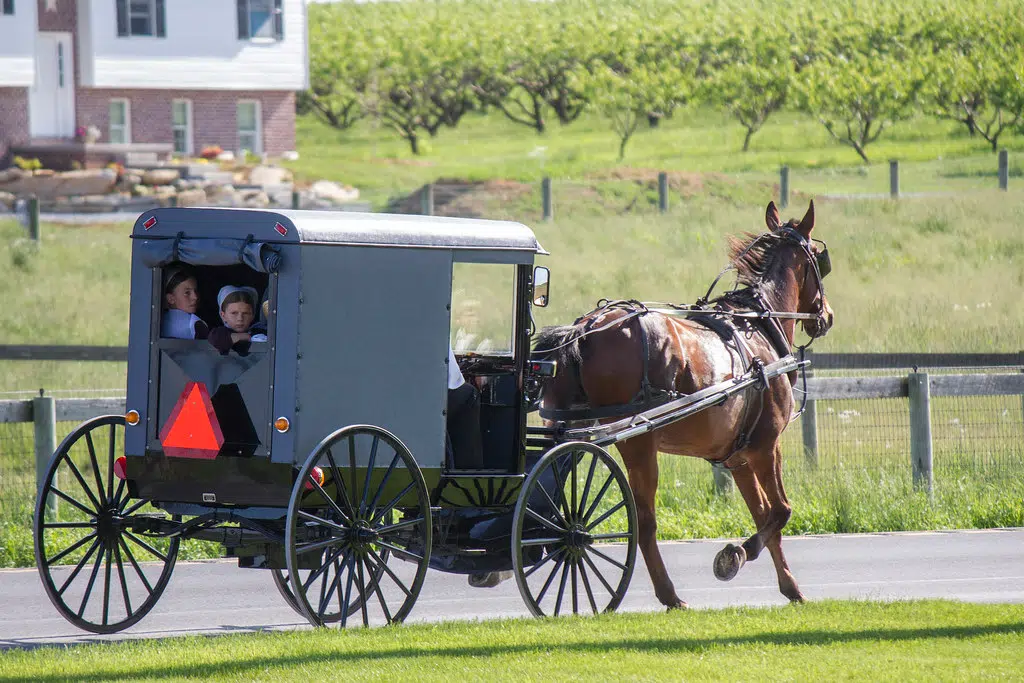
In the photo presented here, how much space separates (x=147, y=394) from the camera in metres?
8.23

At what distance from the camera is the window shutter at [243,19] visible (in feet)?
164

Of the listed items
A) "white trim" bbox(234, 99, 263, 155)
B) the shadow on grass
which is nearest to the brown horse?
the shadow on grass

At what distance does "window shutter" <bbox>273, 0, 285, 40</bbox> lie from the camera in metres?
50.3

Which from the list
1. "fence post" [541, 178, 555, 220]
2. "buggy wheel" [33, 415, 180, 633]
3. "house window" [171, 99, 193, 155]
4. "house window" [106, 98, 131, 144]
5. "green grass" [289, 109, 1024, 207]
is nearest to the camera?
"buggy wheel" [33, 415, 180, 633]

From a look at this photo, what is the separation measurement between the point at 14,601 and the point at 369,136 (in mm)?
63207

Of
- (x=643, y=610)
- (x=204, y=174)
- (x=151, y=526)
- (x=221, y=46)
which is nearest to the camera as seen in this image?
(x=151, y=526)

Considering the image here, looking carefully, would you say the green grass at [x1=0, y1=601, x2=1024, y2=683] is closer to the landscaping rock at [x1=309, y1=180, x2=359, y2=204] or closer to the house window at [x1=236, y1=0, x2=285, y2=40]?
the landscaping rock at [x1=309, y1=180, x2=359, y2=204]

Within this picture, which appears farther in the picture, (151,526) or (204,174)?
(204,174)

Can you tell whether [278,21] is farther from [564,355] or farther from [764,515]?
[564,355]

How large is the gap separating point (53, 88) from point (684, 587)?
41.6m

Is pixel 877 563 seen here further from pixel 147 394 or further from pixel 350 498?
pixel 147 394

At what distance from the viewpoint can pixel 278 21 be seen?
5047cm

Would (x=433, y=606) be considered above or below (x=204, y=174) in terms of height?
below

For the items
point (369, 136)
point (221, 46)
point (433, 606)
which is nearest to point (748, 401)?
point (433, 606)
